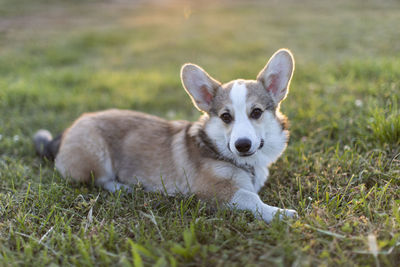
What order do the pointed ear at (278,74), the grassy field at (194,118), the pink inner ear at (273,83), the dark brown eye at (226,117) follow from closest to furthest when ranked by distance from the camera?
the grassy field at (194,118) → the dark brown eye at (226,117) → the pointed ear at (278,74) → the pink inner ear at (273,83)

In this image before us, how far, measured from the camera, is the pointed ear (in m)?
3.05

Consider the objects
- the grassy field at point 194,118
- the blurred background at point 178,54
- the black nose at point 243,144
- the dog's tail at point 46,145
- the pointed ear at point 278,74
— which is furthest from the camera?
the blurred background at point 178,54

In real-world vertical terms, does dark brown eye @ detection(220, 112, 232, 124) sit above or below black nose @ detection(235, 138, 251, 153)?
above

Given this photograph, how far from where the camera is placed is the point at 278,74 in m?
3.14

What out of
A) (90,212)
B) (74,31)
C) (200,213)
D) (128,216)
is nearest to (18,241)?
(90,212)

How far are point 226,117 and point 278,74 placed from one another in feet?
2.26

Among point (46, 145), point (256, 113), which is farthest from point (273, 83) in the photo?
point (46, 145)

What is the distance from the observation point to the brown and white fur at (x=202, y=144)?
285cm

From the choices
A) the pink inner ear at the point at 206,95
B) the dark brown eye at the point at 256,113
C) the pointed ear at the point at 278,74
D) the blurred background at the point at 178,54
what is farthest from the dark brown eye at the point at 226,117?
the blurred background at the point at 178,54

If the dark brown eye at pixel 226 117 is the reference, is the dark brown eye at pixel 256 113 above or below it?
above

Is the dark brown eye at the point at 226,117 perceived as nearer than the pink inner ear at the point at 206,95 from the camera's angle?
Yes

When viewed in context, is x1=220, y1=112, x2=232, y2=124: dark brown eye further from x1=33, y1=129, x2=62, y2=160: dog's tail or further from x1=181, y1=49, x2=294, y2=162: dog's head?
x1=33, y1=129, x2=62, y2=160: dog's tail

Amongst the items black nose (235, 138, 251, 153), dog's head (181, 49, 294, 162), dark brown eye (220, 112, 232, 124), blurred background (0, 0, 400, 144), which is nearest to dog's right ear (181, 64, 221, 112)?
dog's head (181, 49, 294, 162)

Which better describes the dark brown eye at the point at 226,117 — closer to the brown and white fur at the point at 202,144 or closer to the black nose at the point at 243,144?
the brown and white fur at the point at 202,144
